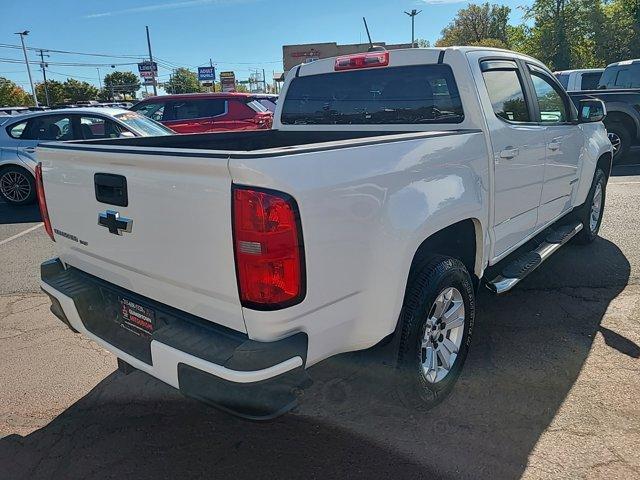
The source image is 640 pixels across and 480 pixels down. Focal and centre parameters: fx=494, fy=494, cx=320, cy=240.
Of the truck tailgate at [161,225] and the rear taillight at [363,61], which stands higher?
the rear taillight at [363,61]

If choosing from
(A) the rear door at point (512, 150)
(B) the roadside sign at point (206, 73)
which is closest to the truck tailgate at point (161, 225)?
(A) the rear door at point (512, 150)

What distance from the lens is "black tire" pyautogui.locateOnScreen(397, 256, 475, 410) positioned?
2494 mm

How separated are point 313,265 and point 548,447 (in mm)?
1632

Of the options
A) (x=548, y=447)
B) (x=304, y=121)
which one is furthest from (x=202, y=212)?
(x=304, y=121)

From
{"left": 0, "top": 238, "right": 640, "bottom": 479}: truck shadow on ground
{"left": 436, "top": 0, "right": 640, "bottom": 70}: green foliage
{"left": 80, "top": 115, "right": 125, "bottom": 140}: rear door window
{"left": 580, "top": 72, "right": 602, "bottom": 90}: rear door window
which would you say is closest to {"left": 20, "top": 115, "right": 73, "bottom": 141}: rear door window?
{"left": 80, "top": 115, "right": 125, "bottom": 140}: rear door window

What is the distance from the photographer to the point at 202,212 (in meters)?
1.93

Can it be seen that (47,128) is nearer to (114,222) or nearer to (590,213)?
(114,222)

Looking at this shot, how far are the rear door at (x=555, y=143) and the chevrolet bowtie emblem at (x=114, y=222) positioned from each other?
3.11 metres

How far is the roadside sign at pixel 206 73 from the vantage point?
56.7m

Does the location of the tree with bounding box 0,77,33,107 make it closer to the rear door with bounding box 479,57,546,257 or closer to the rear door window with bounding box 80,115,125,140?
the rear door window with bounding box 80,115,125,140

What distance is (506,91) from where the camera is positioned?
3533 millimetres

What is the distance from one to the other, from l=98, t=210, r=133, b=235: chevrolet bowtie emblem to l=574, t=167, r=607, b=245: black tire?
14.9 ft

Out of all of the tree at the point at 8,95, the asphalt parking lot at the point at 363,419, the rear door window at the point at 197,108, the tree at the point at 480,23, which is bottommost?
the asphalt parking lot at the point at 363,419

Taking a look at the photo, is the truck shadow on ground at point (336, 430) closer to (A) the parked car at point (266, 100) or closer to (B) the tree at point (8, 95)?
(A) the parked car at point (266, 100)
